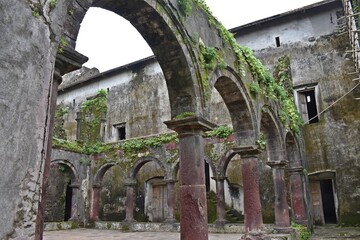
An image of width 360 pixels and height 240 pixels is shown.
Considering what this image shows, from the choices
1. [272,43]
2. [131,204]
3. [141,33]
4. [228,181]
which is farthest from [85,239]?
[272,43]

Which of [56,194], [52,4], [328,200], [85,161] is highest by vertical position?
[85,161]

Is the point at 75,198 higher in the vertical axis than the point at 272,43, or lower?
lower

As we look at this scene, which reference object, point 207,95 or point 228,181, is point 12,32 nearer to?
point 207,95

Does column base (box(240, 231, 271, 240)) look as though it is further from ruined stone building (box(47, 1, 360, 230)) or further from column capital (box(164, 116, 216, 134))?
ruined stone building (box(47, 1, 360, 230))

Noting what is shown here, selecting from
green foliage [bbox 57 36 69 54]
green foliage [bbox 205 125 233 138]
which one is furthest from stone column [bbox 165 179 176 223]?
green foliage [bbox 57 36 69 54]

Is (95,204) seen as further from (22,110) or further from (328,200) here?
(22,110)

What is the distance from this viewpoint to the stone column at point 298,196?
456 inches

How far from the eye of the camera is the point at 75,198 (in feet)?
53.2

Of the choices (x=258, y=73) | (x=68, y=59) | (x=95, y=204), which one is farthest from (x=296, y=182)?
(x=68, y=59)

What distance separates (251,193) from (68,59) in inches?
230

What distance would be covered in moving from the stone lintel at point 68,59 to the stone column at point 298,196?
35.0ft

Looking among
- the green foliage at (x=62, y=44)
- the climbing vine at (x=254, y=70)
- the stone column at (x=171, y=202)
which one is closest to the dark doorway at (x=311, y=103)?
the climbing vine at (x=254, y=70)

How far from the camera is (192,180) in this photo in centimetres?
523

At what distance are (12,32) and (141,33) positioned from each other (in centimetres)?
304
